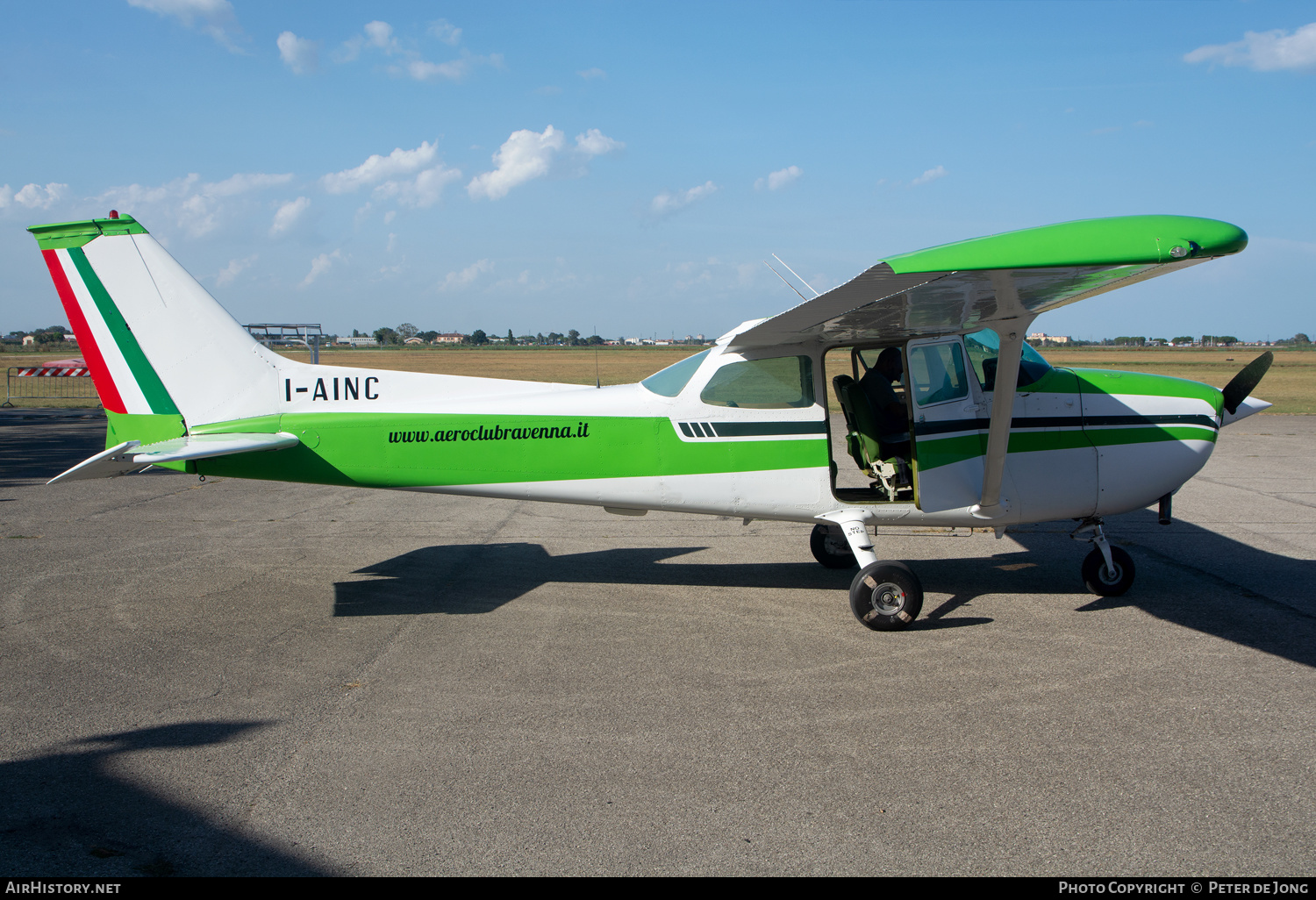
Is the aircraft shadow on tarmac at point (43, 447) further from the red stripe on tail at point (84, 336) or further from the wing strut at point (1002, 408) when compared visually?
the wing strut at point (1002, 408)

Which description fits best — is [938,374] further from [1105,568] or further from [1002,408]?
[1105,568]

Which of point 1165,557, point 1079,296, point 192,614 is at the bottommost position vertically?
point 1165,557

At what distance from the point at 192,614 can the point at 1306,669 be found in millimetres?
7371

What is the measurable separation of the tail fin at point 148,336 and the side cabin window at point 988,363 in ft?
17.8

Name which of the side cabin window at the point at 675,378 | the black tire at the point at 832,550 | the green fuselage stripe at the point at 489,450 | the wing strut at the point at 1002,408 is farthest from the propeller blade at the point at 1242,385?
the side cabin window at the point at 675,378

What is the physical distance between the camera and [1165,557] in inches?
303

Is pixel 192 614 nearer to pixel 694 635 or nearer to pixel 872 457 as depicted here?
pixel 694 635

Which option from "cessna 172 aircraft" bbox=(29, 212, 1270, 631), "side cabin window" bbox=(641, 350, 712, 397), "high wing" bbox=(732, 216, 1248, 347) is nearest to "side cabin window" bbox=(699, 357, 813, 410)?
"cessna 172 aircraft" bbox=(29, 212, 1270, 631)

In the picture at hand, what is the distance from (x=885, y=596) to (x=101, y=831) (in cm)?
454

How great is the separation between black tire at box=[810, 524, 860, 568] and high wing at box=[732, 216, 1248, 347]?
226cm

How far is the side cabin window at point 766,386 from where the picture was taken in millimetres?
6262

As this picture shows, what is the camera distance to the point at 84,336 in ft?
20.9

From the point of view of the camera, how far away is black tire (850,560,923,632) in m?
5.62
